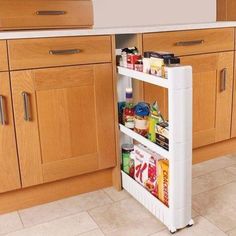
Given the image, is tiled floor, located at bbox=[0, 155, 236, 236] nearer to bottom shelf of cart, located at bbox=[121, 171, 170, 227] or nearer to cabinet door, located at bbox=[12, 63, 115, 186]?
bottom shelf of cart, located at bbox=[121, 171, 170, 227]

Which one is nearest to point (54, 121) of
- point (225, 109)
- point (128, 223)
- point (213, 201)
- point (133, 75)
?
point (133, 75)

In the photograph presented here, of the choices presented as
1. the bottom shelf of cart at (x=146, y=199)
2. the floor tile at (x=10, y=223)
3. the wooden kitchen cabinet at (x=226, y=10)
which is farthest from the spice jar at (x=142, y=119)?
the wooden kitchen cabinet at (x=226, y=10)

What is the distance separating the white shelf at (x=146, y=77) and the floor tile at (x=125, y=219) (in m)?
0.63

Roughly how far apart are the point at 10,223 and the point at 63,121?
536mm

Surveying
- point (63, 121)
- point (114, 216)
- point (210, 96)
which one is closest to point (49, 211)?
point (114, 216)

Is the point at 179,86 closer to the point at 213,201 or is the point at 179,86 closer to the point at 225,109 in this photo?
the point at 213,201

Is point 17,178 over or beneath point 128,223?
over

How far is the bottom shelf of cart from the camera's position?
1.53 m

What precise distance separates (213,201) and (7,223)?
1.00 meters

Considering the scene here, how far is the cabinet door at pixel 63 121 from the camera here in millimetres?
1620

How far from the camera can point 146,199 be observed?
1658mm

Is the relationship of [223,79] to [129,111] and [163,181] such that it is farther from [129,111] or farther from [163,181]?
[163,181]

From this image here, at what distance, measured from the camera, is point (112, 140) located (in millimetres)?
1849

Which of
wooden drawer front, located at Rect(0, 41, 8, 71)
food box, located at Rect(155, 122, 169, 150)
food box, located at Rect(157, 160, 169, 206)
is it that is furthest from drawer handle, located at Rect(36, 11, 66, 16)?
food box, located at Rect(157, 160, 169, 206)
